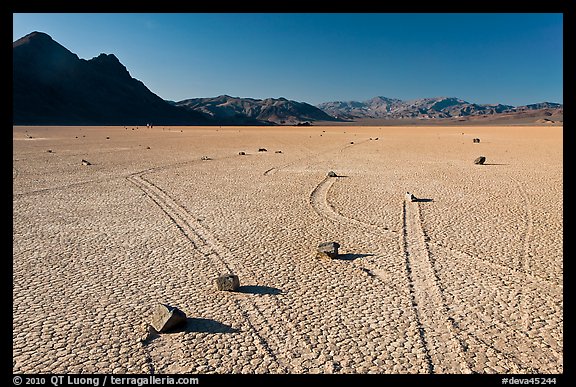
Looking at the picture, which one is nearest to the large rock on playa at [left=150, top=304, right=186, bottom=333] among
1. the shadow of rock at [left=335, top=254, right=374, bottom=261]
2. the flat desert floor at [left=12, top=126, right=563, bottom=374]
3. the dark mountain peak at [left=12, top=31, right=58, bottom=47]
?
the flat desert floor at [left=12, top=126, right=563, bottom=374]

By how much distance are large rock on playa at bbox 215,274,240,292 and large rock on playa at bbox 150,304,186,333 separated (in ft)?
3.39

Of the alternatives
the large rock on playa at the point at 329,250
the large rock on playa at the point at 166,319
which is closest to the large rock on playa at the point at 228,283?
the large rock on playa at the point at 166,319

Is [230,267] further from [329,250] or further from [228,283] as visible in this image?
[329,250]

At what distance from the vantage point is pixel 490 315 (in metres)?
5.27

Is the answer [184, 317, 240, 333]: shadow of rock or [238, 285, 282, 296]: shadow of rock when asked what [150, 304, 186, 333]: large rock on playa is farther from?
[238, 285, 282, 296]: shadow of rock

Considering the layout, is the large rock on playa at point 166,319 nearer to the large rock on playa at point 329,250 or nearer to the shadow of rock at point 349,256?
the large rock on playa at point 329,250

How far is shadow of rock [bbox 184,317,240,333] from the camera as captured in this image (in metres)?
4.96

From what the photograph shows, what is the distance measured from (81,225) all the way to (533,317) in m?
8.47

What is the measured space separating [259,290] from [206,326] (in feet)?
3.83

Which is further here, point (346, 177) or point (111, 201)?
point (346, 177)

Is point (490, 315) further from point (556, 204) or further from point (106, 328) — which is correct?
point (556, 204)

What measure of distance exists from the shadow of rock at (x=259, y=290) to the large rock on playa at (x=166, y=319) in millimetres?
1220

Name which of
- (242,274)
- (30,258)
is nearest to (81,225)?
(30,258)

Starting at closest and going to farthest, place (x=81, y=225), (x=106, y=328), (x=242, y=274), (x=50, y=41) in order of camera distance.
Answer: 1. (x=106, y=328)
2. (x=242, y=274)
3. (x=81, y=225)
4. (x=50, y=41)
